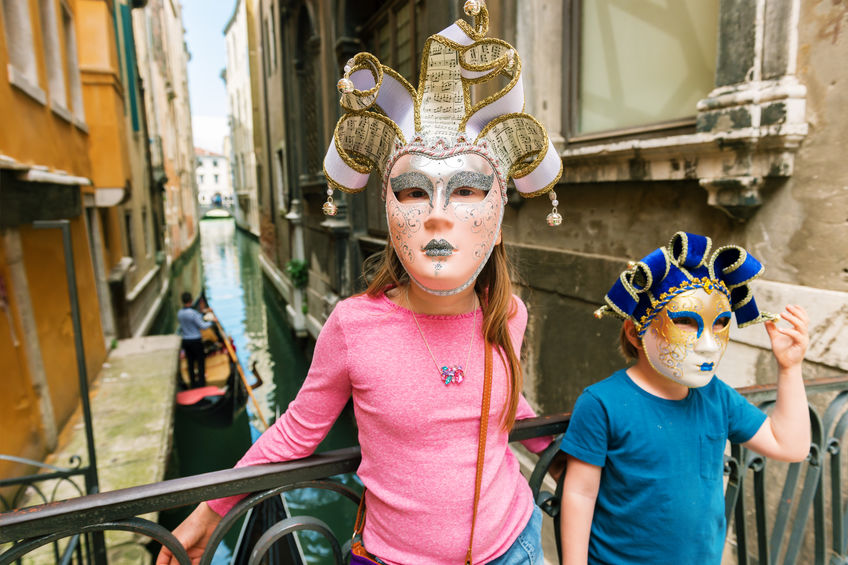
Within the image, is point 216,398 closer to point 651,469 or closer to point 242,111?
→ point 651,469

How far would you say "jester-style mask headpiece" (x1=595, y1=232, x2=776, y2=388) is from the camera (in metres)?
1.23

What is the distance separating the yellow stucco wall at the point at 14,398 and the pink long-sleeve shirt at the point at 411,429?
13.2 ft

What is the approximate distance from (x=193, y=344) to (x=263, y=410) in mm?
1760

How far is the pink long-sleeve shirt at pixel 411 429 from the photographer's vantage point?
44.2 inches

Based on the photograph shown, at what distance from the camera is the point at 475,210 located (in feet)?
3.83

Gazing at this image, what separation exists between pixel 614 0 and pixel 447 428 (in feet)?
10.6

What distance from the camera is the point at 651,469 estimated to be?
1.29 m

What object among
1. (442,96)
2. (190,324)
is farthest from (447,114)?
(190,324)

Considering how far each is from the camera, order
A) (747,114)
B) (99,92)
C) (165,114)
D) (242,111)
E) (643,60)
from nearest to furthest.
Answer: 1. (747,114)
2. (643,60)
3. (99,92)
4. (165,114)
5. (242,111)

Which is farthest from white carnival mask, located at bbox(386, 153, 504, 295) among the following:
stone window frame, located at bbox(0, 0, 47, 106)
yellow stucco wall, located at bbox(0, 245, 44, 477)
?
stone window frame, located at bbox(0, 0, 47, 106)

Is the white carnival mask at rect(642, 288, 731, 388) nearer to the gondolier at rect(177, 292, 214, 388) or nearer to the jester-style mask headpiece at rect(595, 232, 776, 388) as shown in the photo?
the jester-style mask headpiece at rect(595, 232, 776, 388)

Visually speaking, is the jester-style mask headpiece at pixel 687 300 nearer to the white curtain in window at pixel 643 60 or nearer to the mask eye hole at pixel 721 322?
the mask eye hole at pixel 721 322

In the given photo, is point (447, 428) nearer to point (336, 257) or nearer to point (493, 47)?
point (493, 47)

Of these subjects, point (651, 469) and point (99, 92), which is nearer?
point (651, 469)
